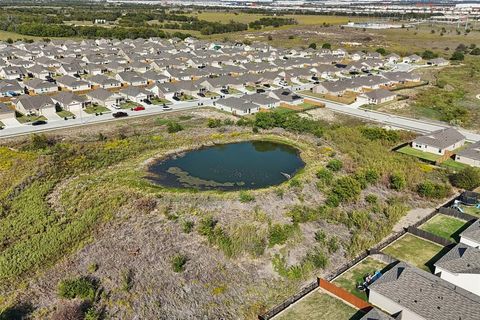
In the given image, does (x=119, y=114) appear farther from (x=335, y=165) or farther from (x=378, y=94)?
(x=378, y=94)

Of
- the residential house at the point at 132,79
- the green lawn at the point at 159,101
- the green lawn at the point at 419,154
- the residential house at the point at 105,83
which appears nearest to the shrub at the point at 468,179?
the green lawn at the point at 419,154

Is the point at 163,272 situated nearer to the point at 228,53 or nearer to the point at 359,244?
the point at 359,244

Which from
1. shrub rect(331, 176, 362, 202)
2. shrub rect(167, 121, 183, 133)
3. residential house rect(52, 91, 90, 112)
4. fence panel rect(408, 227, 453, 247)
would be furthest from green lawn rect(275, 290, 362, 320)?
residential house rect(52, 91, 90, 112)

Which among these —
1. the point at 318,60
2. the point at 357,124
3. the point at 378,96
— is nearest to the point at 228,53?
the point at 318,60

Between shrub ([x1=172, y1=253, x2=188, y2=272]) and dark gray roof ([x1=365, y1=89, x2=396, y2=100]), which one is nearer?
shrub ([x1=172, y1=253, x2=188, y2=272])

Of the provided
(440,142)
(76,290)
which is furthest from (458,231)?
(76,290)

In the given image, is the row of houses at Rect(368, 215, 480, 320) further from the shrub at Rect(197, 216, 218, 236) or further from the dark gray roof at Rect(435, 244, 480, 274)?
the shrub at Rect(197, 216, 218, 236)
